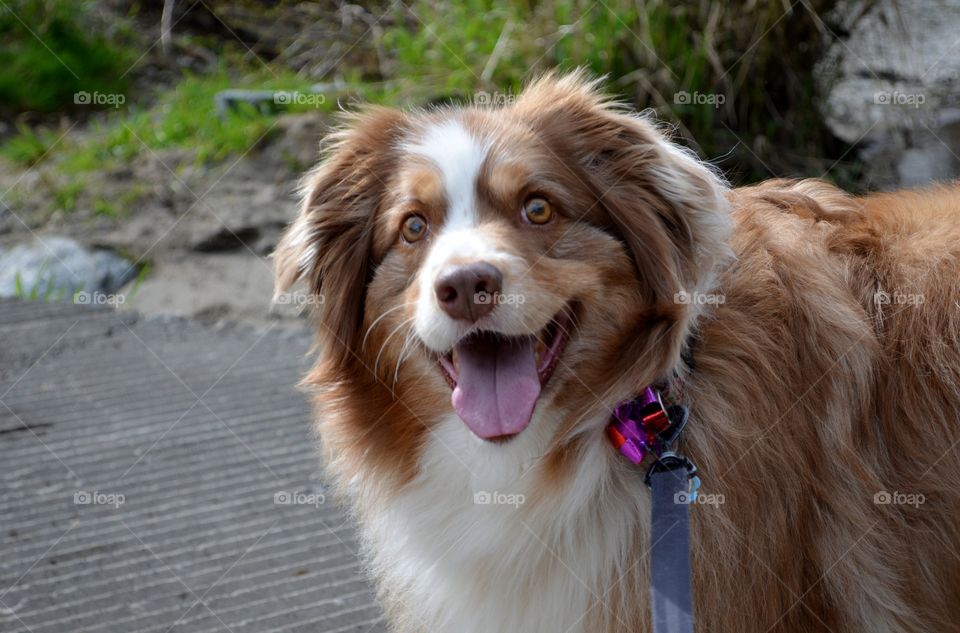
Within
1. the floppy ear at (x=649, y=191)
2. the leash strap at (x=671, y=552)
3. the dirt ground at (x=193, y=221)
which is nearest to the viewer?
the leash strap at (x=671, y=552)

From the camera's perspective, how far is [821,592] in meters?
2.76

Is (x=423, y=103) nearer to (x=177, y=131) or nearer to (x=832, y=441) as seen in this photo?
(x=177, y=131)

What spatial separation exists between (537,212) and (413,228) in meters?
0.36

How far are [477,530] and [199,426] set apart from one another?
2629 millimetres

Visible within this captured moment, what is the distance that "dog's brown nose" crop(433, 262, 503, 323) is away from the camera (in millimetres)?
2568

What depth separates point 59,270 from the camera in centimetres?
706

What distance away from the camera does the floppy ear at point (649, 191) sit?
282cm

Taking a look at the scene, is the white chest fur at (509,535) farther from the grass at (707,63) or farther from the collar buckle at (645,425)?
the grass at (707,63)

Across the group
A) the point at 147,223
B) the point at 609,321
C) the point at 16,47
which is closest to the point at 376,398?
the point at 609,321

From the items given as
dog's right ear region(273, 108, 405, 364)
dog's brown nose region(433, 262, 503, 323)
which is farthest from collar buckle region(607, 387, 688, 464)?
dog's right ear region(273, 108, 405, 364)

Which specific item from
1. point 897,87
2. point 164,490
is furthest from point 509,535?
point 897,87

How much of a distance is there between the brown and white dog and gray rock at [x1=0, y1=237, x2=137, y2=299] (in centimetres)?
454

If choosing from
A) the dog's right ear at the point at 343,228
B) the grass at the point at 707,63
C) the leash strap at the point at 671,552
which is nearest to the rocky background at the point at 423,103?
the grass at the point at 707,63

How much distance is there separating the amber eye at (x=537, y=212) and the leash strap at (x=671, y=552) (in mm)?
726
